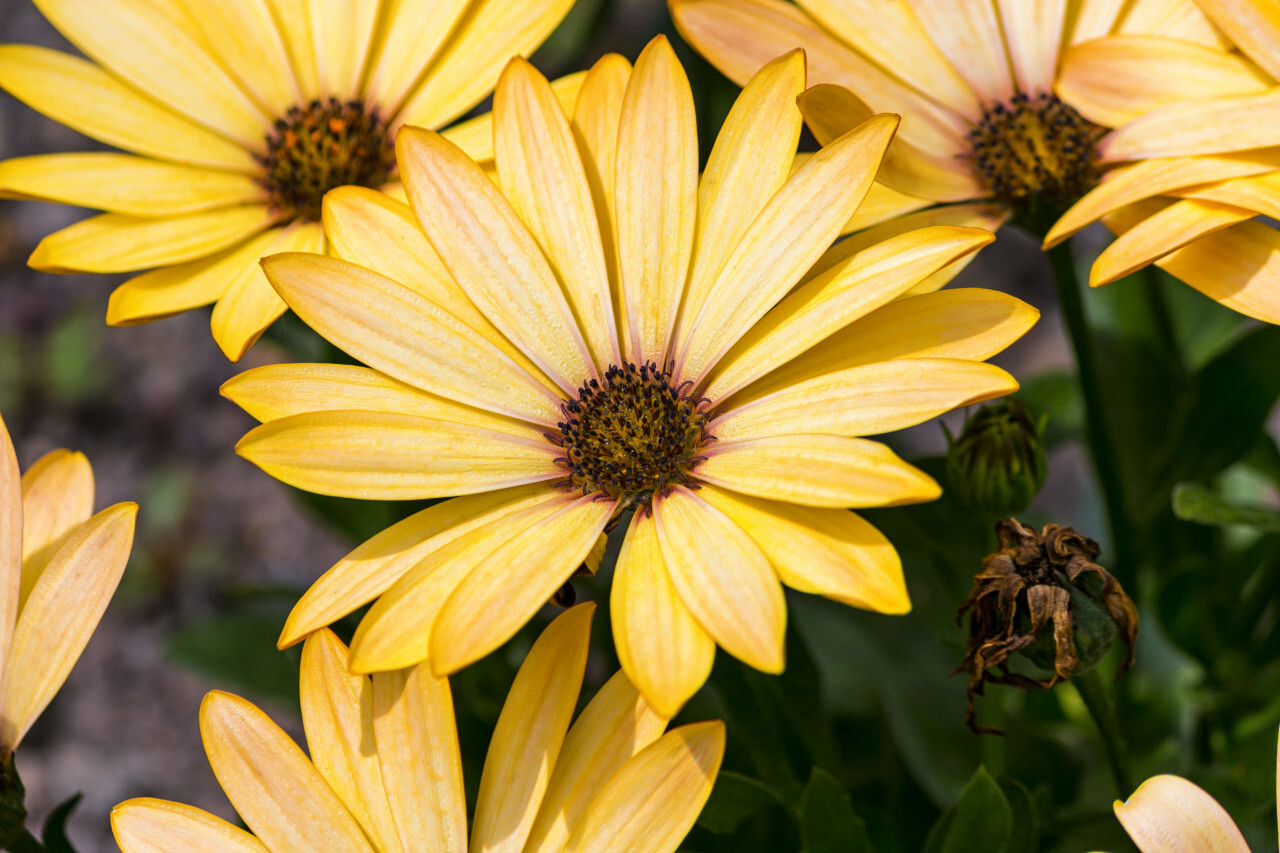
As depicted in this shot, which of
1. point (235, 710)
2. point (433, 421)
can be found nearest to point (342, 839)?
point (235, 710)

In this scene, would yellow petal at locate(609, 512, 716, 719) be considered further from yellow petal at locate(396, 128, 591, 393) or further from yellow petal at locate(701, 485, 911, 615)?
yellow petal at locate(396, 128, 591, 393)

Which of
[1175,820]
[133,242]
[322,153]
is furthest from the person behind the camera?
[322,153]

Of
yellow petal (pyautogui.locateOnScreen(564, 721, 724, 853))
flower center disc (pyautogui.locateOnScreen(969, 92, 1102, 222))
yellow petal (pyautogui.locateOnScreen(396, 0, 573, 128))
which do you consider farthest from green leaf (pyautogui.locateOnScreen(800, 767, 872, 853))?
yellow petal (pyautogui.locateOnScreen(396, 0, 573, 128))

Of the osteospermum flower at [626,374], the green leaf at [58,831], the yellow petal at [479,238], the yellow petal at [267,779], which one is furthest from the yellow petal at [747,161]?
the green leaf at [58,831]

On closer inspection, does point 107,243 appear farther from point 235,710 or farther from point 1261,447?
point 1261,447

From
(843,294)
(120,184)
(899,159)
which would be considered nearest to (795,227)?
(843,294)

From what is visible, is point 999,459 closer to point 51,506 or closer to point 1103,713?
point 1103,713
